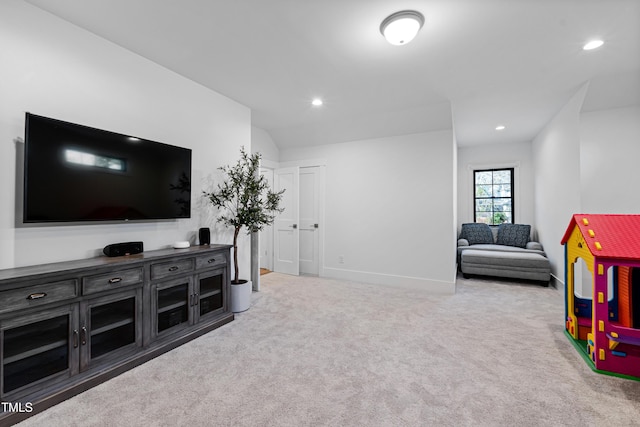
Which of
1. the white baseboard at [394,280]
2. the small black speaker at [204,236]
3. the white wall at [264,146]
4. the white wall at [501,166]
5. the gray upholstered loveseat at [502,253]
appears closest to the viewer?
the small black speaker at [204,236]

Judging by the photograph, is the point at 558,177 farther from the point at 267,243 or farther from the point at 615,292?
the point at 267,243

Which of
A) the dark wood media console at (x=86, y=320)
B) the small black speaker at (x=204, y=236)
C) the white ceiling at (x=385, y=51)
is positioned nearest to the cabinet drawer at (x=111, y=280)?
the dark wood media console at (x=86, y=320)

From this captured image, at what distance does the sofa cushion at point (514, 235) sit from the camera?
553 centimetres

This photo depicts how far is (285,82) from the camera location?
10.5 feet

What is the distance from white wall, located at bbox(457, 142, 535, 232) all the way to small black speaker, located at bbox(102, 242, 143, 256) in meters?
6.35

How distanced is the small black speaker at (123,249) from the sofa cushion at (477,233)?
5.87 m

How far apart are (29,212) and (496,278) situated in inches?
240

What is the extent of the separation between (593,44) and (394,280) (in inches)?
139

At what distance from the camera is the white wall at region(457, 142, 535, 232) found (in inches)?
234

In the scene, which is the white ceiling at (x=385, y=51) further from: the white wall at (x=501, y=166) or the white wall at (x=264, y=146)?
the white wall at (x=501, y=166)

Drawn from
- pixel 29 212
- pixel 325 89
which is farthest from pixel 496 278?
pixel 29 212

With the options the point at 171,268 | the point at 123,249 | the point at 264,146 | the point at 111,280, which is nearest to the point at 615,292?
the point at 171,268

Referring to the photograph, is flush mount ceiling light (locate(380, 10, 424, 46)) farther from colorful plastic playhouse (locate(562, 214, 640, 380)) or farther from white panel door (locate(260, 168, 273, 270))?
white panel door (locate(260, 168, 273, 270))

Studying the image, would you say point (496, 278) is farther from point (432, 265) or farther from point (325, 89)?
point (325, 89)
